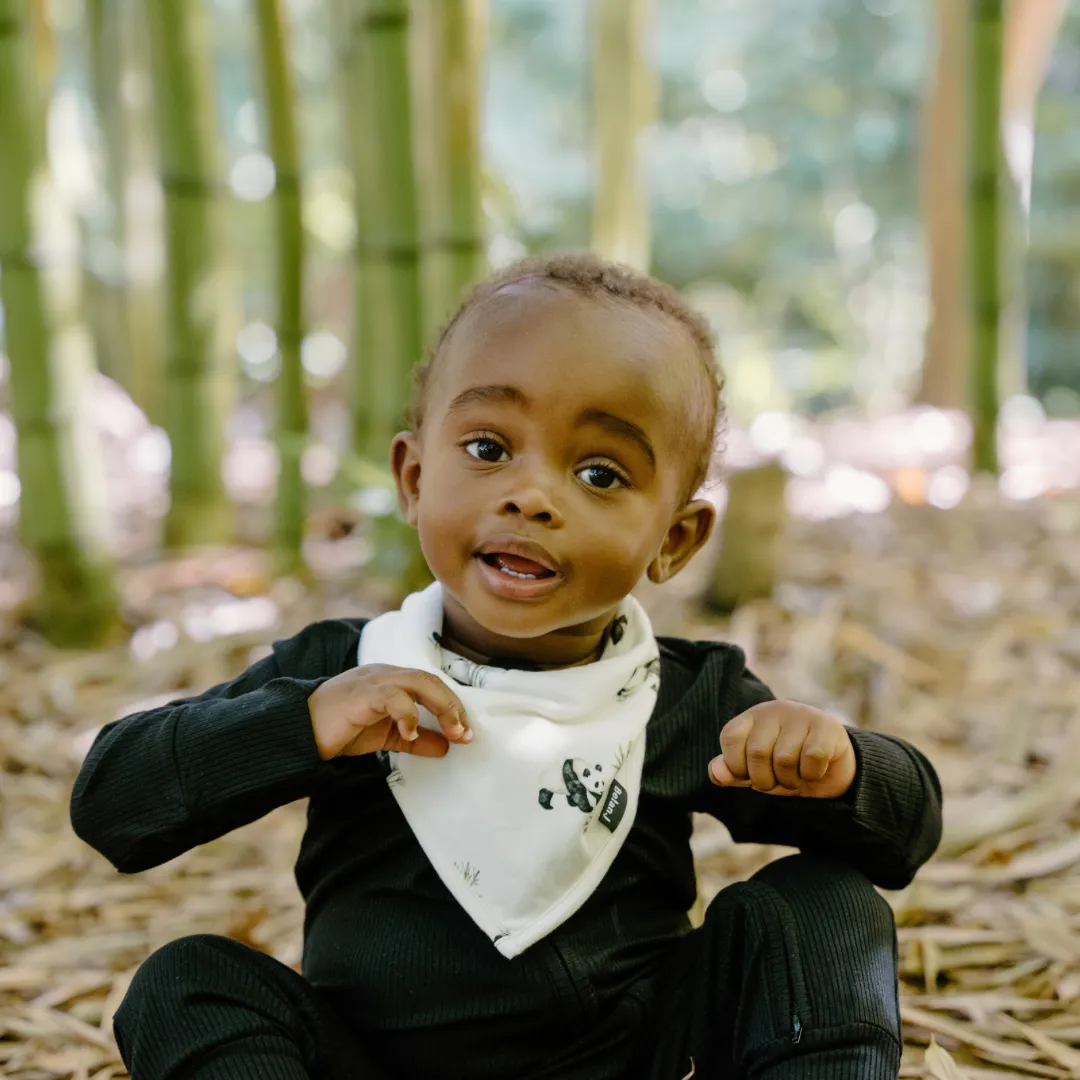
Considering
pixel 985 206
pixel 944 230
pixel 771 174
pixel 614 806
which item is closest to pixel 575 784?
pixel 614 806

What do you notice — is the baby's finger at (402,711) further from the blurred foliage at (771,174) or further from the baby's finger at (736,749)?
the blurred foliage at (771,174)

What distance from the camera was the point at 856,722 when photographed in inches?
90.5

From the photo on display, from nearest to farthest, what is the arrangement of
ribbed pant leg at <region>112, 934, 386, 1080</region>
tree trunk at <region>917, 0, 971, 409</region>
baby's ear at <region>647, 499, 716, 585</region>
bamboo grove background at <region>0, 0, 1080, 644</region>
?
ribbed pant leg at <region>112, 934, 386, 1080</region> < baby's ear at <region>647, 499, 716, 585</region> < bamboo grove background at <region>0, 0, 1080, 644</region> < tree trunk at <region>917, 0, 971, 409</region>

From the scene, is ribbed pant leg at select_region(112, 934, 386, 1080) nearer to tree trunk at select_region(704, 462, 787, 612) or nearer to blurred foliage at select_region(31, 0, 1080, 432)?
tree trunk at select_region(704, 462, 787, 612)

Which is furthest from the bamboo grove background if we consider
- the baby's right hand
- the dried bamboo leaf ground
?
the baby's right hand

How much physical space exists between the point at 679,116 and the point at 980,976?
731cm

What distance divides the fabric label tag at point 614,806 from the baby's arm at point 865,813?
104 mm

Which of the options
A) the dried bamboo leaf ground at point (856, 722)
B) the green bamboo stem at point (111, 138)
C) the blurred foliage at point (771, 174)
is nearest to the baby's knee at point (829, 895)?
the dried bamboo leaf ground at point (856, 722)

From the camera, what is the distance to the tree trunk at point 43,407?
92.4 inches

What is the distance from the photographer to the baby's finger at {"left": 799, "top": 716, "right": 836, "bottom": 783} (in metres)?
1.08

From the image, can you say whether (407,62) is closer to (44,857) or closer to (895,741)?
(44,857)

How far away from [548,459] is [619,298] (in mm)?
166

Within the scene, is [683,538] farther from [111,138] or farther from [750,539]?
[111,138]

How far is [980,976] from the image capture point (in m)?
1.54
